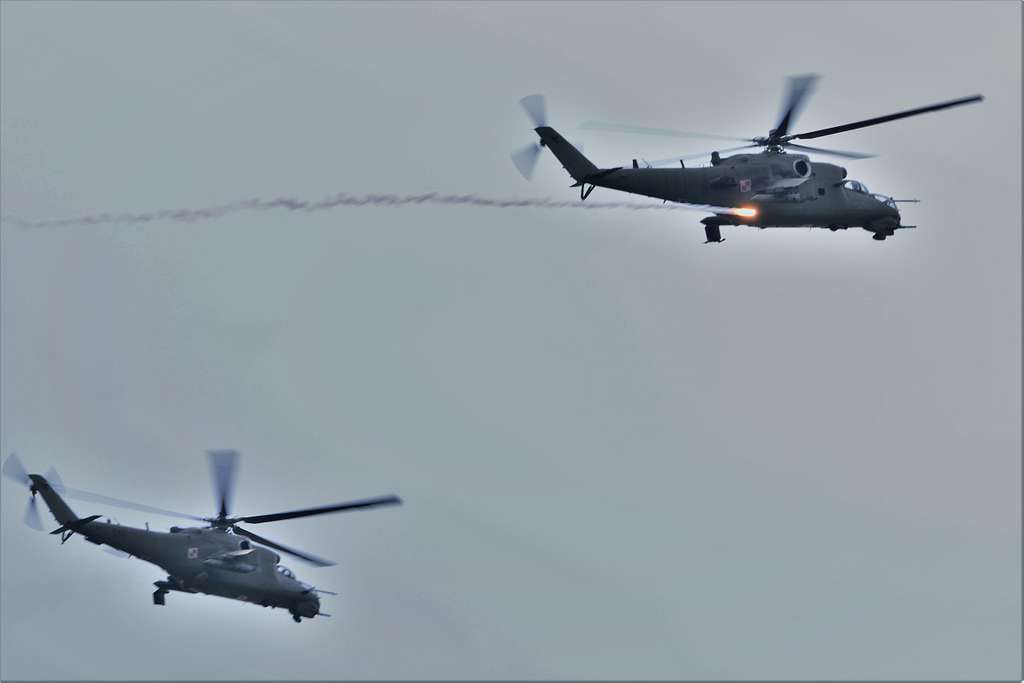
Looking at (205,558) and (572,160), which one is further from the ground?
(572,160)

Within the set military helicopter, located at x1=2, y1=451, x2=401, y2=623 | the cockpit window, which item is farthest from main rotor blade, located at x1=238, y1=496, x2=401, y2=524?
the cockpit window

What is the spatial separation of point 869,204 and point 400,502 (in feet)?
80.9

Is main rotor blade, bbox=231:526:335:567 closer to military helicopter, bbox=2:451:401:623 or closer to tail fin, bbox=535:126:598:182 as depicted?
military helicopter, bbox=2:451:401:623

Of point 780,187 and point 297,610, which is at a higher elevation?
point 780,187

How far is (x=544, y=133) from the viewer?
75.6 meters

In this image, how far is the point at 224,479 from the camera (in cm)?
7975

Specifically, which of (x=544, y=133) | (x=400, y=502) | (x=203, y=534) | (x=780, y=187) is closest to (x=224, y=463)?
(x=203, y=534)

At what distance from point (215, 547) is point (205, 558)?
0.70 m

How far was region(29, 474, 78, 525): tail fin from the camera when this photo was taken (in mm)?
74688

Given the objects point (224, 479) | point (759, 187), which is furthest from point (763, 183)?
point (224, 479)

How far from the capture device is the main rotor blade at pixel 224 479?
259ft

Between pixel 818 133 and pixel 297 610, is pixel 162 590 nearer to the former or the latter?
pixel 297 610

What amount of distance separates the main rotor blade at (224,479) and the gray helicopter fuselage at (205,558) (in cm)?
162

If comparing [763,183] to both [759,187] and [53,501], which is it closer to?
[759,187]
